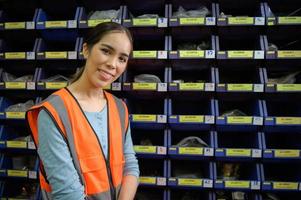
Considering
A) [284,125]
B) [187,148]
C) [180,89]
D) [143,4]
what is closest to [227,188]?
[187,148]

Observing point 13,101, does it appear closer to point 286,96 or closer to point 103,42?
point 103,42

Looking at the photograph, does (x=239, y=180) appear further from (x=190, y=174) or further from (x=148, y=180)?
(x=148, y=180)

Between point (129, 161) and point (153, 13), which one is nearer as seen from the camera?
point (129, 161)

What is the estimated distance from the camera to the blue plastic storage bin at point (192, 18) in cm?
186

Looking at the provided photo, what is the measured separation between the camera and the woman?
743 millimetres

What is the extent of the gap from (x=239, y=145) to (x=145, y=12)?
1.61 m

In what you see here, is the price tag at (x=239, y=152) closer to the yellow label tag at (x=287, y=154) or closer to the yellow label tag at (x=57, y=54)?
the yellow label tag at (x=287, y=154)

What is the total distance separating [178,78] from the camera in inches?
92.0

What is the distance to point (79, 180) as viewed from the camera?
2.56 feet

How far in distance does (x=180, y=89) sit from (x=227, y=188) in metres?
0.89

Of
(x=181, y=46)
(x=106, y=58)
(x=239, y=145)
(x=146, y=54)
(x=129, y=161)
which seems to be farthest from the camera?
(x=239, y=145)

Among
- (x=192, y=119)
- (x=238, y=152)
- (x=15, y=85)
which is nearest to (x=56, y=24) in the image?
(x=15, y=85)

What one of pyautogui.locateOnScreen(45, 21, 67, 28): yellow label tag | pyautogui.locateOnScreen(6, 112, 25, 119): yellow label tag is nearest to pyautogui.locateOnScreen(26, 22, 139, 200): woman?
pyautogui.locateOnScreen(45, 21, 67, 28): yellow label tag

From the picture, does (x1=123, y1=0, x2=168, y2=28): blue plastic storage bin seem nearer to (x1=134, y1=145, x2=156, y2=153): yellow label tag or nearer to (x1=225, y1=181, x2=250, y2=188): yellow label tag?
(x1=134, y1=145, x2=156, y2=153): yellow label tag
